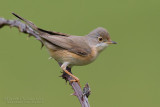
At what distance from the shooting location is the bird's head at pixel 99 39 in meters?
5.80

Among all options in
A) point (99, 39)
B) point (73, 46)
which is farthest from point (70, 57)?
point (99, 39)

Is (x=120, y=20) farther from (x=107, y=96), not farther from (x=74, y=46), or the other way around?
(x=74, y=46)

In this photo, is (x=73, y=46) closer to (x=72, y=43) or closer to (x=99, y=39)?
(x=72, y=43)

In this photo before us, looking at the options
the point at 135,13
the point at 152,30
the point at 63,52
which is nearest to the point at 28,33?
the point at 63,52

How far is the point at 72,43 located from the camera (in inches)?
210

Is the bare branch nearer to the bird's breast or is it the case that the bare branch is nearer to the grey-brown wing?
the grey-brown wing

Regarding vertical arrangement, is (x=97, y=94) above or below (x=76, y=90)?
above

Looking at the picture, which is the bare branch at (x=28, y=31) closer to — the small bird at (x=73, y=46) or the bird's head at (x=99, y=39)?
the small bird at (x=73, y=46)

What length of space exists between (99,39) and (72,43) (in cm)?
71

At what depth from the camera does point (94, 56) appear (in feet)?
18.5

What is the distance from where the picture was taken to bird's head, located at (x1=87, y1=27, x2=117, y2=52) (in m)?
5.80

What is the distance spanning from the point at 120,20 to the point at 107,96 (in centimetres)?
388

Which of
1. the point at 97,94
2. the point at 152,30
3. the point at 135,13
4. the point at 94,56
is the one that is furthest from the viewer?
the point at 135,13

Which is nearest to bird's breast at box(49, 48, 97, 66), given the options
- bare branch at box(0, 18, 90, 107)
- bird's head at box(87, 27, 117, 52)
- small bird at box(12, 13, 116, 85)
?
small bird at box(12, 13, 116, 85)
